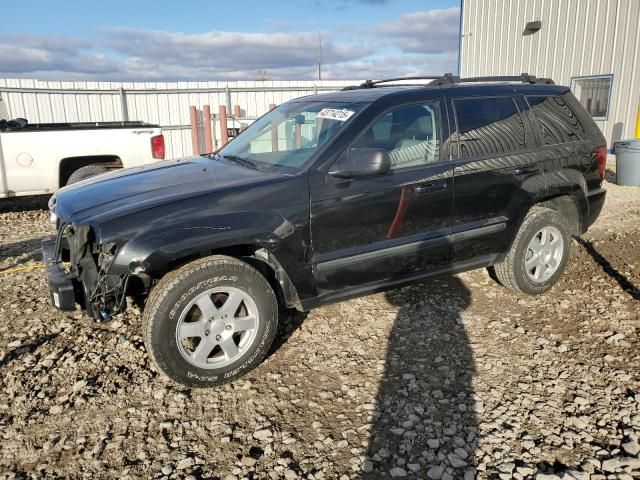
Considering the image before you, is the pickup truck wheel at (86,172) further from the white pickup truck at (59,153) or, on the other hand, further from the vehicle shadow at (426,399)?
the vehicle shadow at (426,399)

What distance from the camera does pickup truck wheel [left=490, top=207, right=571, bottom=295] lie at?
454 centimetres

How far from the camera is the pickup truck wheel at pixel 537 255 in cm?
454

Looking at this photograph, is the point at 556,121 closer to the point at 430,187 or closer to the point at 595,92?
the point at 430,187

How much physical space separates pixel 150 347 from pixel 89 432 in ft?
1.85

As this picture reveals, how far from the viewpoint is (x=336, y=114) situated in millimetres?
3840

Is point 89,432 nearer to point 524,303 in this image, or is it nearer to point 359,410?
point 359,410

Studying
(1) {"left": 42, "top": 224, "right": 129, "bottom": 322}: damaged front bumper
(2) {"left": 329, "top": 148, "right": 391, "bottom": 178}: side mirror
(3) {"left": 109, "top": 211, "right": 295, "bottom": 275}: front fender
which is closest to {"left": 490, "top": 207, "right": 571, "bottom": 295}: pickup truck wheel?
(2) {"left": 329, "top": 148, "right": 391, "bottom": 178}: side mirror

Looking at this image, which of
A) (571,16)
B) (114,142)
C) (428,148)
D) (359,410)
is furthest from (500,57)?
(359,410)

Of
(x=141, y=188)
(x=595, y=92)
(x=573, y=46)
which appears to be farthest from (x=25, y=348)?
(x=573, y=46)

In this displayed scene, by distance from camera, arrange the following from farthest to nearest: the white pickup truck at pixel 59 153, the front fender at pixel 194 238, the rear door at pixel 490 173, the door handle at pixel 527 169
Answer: the white pickup truck at pixel 59 153, the door handle at pixel 527 169, the rear door at pixel 490 173, the front fender at pixel 194 238

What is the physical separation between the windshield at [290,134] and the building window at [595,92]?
11070mm

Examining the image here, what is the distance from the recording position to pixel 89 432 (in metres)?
2.90

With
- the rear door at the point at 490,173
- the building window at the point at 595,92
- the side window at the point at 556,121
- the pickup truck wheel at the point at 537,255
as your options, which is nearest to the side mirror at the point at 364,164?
the rear door at the point at 490,173

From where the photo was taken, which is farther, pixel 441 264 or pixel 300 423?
pixel 441 264
